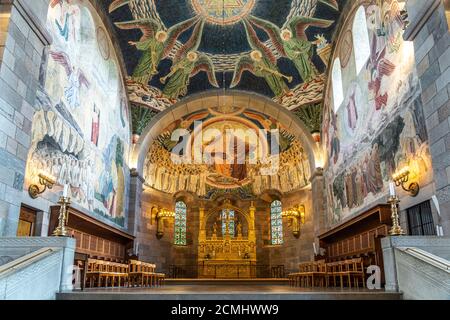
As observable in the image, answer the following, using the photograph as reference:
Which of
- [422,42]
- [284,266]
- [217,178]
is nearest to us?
[422,42]

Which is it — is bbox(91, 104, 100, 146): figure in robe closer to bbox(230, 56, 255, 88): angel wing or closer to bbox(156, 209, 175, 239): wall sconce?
bbox(230, 56, 255, 88): angel wing

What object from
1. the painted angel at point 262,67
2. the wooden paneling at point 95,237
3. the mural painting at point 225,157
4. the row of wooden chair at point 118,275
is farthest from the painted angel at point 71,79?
the mural painting at point 225,157

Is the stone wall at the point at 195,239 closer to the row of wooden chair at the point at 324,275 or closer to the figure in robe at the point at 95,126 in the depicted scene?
the row of wooden chair at the point at 324,275

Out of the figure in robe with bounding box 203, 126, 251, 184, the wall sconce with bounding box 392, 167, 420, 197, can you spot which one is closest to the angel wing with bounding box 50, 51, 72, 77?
the wall sconce with bounding box 392, 167, 420, 197

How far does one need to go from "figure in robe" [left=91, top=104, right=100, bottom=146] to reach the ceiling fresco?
411 cm

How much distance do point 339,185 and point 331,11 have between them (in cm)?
661

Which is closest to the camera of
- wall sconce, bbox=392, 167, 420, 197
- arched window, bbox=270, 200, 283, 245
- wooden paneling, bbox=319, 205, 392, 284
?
wall sconce, bbox=392, 167, 420, 197

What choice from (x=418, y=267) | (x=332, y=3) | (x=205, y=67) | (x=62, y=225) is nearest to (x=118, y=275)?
(x=62, y=225)

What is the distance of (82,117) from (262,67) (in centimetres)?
905

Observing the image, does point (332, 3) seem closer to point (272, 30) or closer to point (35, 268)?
point (272, 30)

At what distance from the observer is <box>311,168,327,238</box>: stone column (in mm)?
17875
